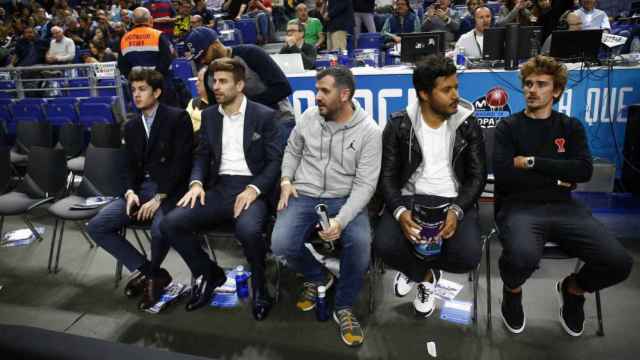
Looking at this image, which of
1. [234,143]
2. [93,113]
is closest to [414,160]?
[234,143]

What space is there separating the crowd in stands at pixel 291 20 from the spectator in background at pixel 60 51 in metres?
0.02

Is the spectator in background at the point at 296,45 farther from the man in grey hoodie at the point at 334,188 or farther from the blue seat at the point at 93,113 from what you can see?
the man in grey hoodie at the point at 334,188

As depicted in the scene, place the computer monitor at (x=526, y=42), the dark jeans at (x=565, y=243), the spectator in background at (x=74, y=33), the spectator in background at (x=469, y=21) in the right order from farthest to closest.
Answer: the spectator in background at (x=74, y=33) < the spectator in background at (x=469, y=21) < the computer monitor at (x=526, y=42) < the dark jeans at (x=565, y=243)

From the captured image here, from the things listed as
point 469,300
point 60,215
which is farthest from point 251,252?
point 60,215

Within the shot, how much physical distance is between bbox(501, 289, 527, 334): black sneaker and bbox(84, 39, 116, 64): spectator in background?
353 inches

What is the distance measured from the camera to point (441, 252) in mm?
2568

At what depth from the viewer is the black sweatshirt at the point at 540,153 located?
2.59 meters

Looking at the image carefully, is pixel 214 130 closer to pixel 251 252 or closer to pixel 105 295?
pixel 251 252

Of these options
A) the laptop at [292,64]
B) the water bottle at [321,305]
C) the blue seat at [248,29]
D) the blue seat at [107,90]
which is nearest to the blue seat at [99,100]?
the blue seat at [107,90]

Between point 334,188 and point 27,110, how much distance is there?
5433mm

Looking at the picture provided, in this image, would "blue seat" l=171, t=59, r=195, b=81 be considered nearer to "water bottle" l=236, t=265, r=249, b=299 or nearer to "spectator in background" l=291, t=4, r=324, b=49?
"spectator in background" l=291, t=4, r=324, b=49

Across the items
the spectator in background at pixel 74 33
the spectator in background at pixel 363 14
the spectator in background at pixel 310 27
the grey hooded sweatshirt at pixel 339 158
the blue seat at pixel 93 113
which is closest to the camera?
the grey hooded sweatshirt at pixel 339 158

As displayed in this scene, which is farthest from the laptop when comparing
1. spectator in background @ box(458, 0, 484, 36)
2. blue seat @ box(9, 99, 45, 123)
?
spectator in background @ box(458, 0, 484, 36)

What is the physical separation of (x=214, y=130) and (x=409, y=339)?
1.77 m
